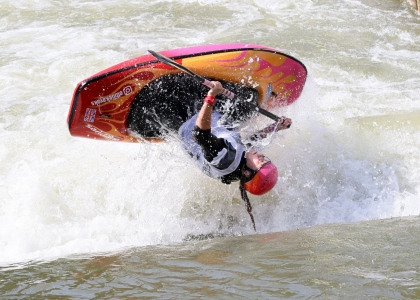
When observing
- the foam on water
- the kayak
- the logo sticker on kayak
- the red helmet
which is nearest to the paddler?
the red helmet

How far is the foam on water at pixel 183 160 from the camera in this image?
17.0 feet

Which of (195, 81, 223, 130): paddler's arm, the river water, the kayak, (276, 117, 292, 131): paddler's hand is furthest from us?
the kayak

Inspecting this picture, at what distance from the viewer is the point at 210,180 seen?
562 centimetres

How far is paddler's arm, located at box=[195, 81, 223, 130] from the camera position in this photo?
4.28m

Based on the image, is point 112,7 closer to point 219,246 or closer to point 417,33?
point 417,33

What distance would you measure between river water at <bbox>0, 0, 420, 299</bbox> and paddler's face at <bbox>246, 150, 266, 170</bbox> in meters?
0.56

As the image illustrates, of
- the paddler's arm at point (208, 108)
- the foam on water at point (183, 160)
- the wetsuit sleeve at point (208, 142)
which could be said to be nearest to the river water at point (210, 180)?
the foam on water at point (183, 160)

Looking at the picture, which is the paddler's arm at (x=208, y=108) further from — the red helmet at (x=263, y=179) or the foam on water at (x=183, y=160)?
the foam on water at (x=183, y=160)

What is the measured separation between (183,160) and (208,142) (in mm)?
891

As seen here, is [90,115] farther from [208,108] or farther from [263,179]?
[263,179]

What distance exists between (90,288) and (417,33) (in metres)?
7.52

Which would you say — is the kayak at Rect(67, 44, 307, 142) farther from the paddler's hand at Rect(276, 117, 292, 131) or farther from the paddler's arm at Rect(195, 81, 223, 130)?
the paddler's arm at Rect(195, 81, 223, 130)

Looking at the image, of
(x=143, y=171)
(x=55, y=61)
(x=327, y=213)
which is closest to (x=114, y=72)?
(x=143, y=171)

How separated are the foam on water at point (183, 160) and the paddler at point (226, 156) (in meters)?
0.56
